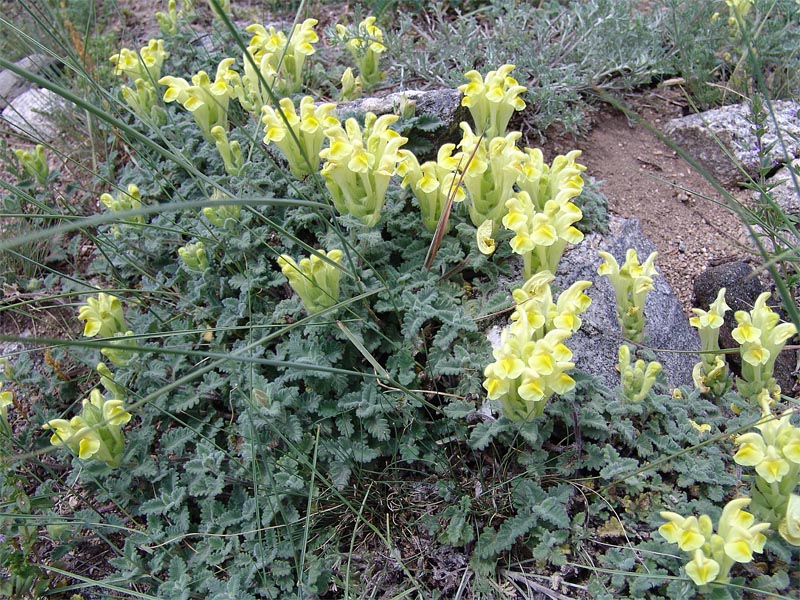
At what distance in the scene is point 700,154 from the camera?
3.61 meters

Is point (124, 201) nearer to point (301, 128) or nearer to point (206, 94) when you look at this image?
point (206, 94)

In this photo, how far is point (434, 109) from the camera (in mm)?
3266

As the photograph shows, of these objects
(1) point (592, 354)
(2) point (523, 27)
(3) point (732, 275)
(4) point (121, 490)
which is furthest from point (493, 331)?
(2) point (523, 27)

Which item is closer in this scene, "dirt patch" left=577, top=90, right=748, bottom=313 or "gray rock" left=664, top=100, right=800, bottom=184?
"dirt patch" left=577, top=90, right=748, bottom=313

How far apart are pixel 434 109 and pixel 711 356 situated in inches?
68.7

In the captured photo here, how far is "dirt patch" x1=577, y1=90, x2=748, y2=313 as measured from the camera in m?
3.25

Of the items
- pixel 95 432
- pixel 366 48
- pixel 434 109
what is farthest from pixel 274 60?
pixel 95 432

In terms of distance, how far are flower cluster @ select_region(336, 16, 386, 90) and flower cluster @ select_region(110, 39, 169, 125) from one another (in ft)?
3.39

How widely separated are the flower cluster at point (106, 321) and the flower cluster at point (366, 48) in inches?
67.9

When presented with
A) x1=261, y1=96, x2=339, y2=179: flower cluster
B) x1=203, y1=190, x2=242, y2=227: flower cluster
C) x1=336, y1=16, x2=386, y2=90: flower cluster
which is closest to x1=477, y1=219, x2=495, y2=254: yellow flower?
x1=261, y1=96, x2=339, y2=179: flower cluster

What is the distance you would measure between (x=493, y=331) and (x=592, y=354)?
0.41 m

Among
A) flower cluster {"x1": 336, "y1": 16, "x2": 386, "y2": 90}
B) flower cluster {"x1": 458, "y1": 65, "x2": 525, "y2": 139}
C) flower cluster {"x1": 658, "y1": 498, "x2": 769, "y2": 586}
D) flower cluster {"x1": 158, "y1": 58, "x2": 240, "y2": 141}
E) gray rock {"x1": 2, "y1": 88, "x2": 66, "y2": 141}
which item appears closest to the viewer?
flower cluster {"x1": 658, "y1": 498, "x2": 769, "y2": 586}

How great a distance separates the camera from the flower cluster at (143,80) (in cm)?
342

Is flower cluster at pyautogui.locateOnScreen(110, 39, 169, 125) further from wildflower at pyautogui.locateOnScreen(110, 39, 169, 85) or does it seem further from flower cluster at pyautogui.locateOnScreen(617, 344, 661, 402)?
flower cluster at pyautogui.locateOnScreen(617, 344, 661, 402)
